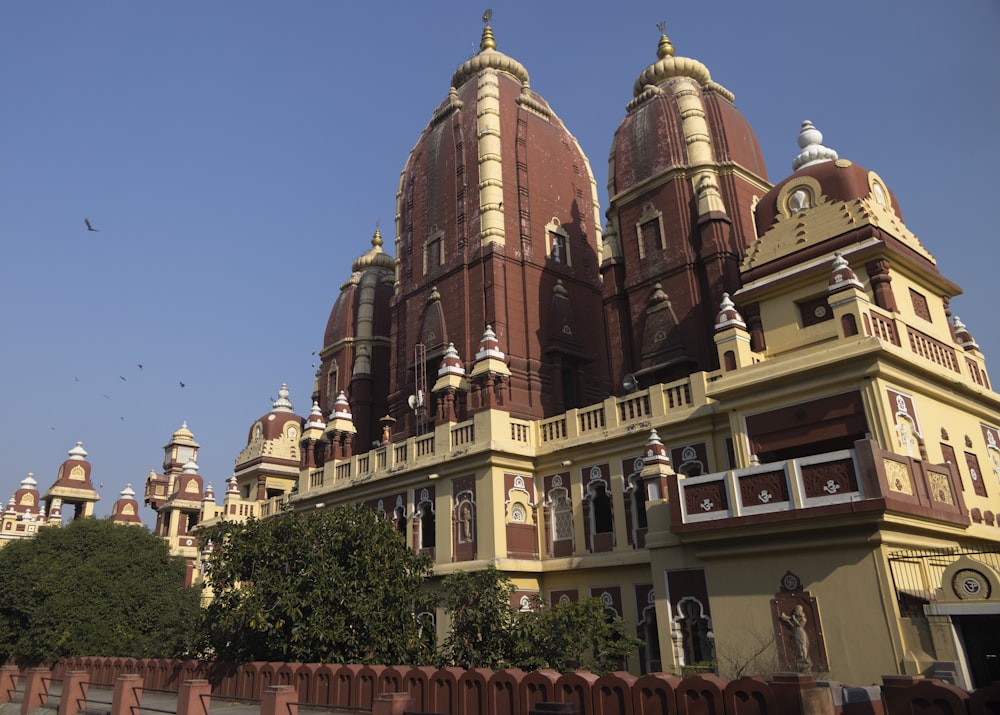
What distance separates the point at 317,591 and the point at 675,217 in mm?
14819

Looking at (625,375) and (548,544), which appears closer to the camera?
(548,544)

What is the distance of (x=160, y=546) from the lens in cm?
3259

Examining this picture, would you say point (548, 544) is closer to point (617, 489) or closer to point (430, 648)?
point (617, 489)

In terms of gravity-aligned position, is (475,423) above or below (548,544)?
above

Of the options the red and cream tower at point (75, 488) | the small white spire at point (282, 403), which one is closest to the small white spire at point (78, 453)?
the red and cream tower at point (75, 488)

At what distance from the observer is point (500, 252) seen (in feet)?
85.3

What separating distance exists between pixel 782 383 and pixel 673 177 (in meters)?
10.5

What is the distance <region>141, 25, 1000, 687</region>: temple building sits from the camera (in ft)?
42.4

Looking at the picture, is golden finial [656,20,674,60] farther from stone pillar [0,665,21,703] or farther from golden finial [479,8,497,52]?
stone pillar [0,665,21,703]

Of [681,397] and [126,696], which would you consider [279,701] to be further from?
[681,397]

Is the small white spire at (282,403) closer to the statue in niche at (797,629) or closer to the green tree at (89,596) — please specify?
the green tree at (89,596)

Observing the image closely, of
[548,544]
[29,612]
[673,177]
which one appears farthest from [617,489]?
[29,612]

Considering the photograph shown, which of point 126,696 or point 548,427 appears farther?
point 548,427

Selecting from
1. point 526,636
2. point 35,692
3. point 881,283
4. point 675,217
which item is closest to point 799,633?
point 526,636
